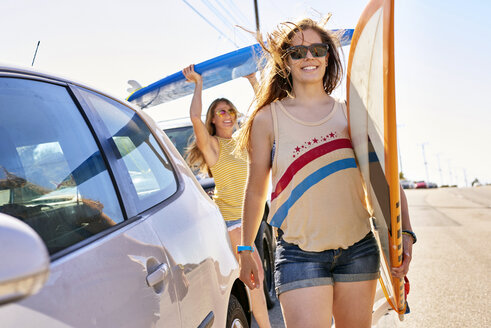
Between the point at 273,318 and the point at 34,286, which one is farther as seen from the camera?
the point at 273,318

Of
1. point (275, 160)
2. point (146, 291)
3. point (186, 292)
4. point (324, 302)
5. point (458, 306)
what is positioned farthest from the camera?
point (458, 306)

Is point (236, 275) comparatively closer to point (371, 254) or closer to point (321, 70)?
point (371, 254)

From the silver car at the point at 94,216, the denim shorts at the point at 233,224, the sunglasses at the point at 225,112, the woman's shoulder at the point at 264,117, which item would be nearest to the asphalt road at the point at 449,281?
the denim shorts at the point at 233,224

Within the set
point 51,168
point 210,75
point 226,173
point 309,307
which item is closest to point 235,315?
point 309,307

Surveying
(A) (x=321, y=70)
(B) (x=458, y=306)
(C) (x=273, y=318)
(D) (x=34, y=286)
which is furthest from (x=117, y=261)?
(B) (x=458, y=306)

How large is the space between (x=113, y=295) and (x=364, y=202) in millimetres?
1493

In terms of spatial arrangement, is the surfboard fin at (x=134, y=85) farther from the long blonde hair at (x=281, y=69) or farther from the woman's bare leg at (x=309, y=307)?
the woman's bare leg at (x=309, y=307)

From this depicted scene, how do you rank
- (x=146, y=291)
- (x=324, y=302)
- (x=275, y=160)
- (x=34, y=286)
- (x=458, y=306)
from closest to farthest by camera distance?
1. (x=34, y=286)
2. (x=146, y=291)
3. (x=324, y=302)
4. (x=275, y=160)
5. (x=458, y=306)

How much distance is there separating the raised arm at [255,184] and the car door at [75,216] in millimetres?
851

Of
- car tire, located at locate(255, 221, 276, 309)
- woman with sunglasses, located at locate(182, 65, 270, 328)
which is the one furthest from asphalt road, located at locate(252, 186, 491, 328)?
woman with sunglasses, located at locate(182, 65, 270, 328)

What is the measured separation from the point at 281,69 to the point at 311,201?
2.48ft

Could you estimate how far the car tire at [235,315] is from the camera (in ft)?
9.16

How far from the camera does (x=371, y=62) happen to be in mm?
2555

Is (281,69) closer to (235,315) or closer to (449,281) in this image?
(235,315)
